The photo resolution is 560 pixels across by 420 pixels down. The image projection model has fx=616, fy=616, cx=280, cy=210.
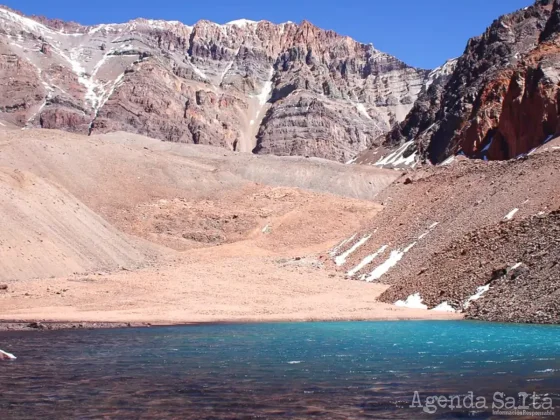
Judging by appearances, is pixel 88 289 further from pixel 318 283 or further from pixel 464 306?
pixel 464 306

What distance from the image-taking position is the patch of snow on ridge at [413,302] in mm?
30028

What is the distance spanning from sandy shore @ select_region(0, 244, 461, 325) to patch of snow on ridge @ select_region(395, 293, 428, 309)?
835 millimetres

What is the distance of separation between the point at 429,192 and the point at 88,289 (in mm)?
28511

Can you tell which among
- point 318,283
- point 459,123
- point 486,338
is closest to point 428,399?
point 486,338

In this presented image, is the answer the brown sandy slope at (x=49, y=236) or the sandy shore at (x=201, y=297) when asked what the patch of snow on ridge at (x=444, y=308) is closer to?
the sandy shore at (x=201, y=297)

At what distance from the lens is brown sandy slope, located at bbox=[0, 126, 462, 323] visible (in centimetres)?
3070

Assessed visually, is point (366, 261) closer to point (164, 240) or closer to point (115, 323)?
point (115, 323)

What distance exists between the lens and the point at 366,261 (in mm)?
43062

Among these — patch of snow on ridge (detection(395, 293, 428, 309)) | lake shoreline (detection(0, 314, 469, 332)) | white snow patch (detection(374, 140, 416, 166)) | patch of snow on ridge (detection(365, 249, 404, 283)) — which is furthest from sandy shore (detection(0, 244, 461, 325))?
white snow patch (detection(374, 140, 416, 166))

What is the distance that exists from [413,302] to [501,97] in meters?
108

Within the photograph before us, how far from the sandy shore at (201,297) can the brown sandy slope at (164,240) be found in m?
0.08

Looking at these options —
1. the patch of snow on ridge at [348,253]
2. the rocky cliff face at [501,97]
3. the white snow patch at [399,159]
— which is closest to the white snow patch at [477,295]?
the patch of snow on ridge at [348,253]

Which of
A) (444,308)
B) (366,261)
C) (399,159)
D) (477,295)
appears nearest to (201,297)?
(444,308)

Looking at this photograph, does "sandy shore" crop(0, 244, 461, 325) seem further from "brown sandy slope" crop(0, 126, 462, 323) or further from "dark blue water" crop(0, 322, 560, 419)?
"dark blue water" crop(0, 322, 560, 419)
